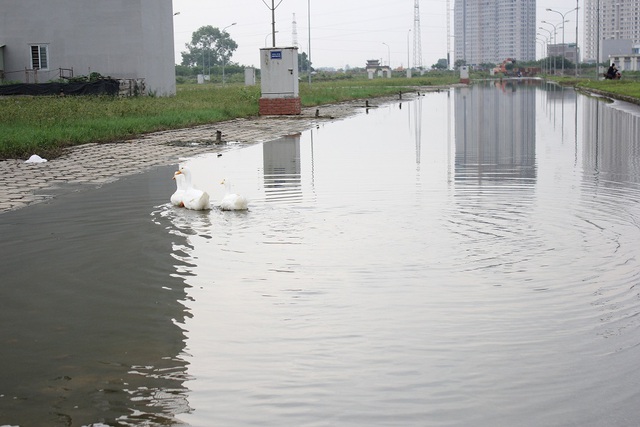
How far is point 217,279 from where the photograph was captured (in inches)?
340

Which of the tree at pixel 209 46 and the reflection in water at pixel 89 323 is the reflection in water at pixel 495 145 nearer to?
the reflection in water at pixel 89 323

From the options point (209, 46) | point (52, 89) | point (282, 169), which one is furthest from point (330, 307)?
point (209, 46)

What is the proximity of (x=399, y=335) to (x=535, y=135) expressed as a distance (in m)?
20.6

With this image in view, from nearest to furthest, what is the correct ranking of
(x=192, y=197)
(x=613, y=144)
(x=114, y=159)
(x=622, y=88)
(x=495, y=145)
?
(x=192, y=197), (x=114, y=159), (x=613, y=144), (x=495, y=145), (x=622, y=88)

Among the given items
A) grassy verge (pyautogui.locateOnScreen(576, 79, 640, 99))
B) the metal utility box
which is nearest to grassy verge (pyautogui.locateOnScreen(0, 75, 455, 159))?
the metal utility box

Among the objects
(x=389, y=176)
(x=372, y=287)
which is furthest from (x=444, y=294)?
(x=389, y=176)

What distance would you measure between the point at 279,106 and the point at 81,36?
16736 millimetres

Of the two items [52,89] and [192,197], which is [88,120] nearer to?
[52,89]

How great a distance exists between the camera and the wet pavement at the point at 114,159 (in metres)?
15.7

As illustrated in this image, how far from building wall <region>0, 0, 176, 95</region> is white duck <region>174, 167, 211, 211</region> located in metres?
38.9

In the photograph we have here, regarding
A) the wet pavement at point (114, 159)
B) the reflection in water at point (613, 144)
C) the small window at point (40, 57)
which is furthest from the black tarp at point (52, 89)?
the reflection in water at point (613, 144)

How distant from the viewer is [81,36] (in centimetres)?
5066

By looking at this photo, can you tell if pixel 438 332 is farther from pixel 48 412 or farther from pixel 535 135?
pixel 535 135

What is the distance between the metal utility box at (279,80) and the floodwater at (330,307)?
23735 millimetres
